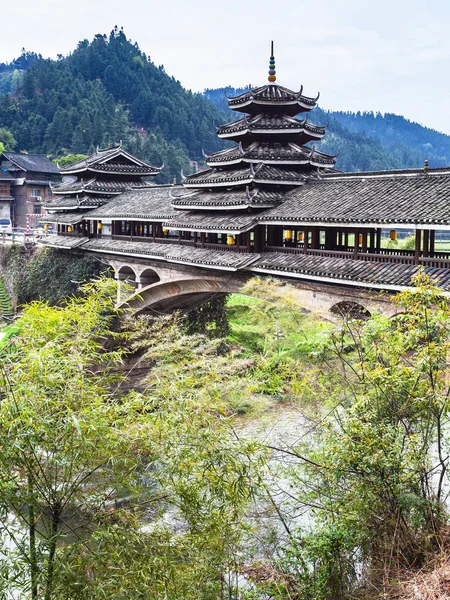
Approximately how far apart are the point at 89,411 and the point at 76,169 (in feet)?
93.2

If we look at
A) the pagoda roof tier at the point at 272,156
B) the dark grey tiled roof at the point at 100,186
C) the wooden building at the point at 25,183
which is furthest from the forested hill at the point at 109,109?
the pagoda roof tier at the point at 272,156

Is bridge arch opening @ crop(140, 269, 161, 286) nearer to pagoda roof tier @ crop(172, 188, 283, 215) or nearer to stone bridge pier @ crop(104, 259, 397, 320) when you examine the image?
stone bridge pier @ crop(104, 259, 397, 320)

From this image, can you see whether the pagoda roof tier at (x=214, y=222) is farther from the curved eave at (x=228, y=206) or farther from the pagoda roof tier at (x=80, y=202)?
the pagoda roof tier at (x=80, y=202)

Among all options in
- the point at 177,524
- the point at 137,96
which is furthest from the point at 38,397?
the point at 137,96

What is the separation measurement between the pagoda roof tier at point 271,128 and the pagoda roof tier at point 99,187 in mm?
10314

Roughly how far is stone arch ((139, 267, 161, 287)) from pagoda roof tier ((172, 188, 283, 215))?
13.8 feet

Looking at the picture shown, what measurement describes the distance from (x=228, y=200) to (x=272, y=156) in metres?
2.48

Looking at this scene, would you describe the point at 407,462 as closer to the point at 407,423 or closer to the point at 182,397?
the point at 407,423

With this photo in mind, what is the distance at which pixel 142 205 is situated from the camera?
27953 millimetres

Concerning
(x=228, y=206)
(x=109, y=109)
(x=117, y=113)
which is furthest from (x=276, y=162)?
(x=117, y=113)

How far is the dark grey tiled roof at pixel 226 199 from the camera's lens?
65.5ft

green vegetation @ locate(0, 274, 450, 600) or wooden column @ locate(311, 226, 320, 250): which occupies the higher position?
→ wooden column @ locate(311, 226, 320, 250)

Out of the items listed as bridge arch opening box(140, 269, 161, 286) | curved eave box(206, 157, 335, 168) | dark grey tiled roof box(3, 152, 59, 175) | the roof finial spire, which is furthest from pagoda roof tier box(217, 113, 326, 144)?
dark grey tiled roof box(3, 152, 59, 175)

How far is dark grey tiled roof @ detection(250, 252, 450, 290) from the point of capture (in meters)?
14.2
